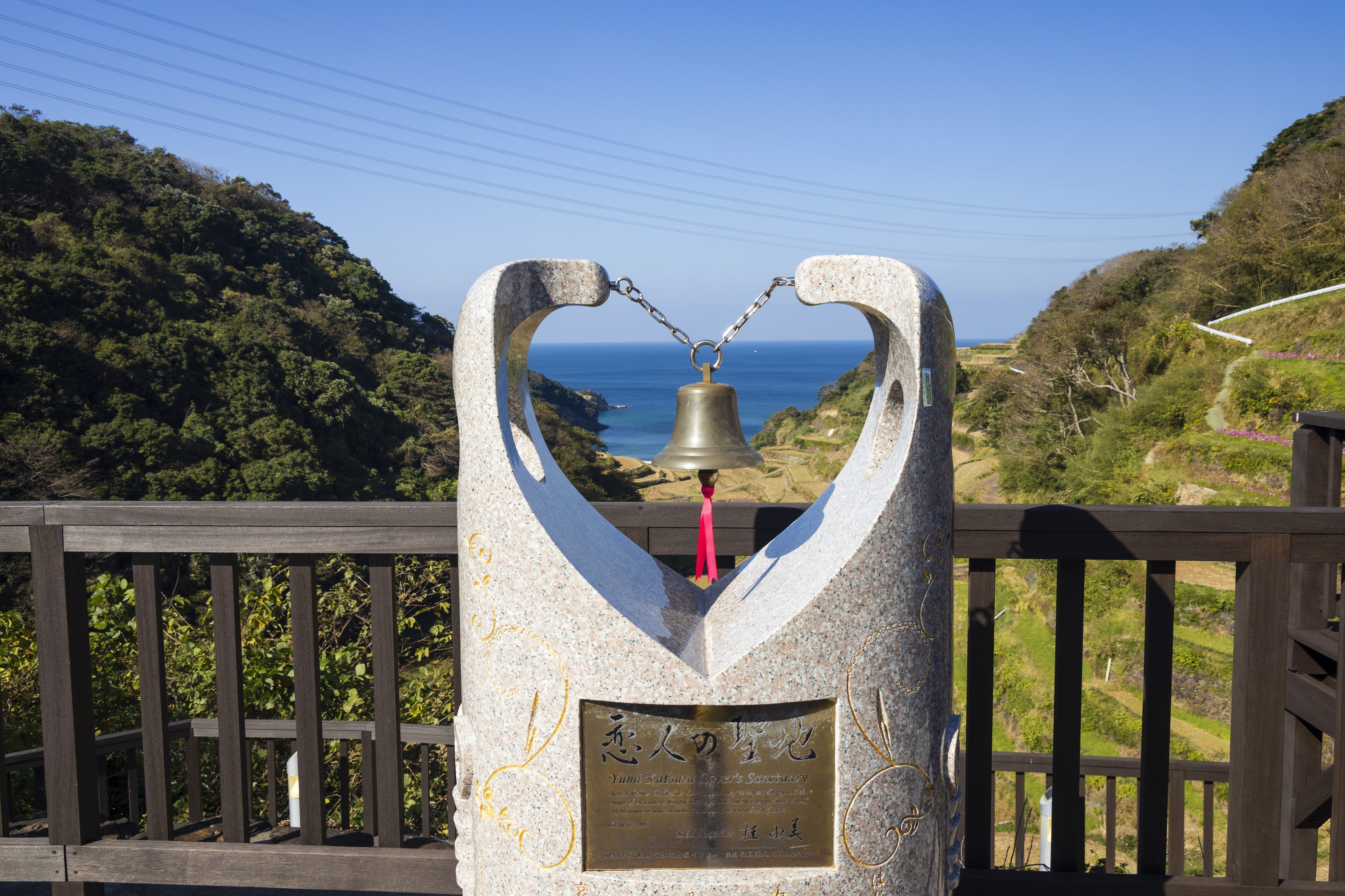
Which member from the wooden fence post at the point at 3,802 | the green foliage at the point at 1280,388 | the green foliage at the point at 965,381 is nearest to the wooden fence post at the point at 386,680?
the wooden fence post at the point at 3,802

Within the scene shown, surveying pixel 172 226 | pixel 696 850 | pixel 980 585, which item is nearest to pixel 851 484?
pixel 980 585

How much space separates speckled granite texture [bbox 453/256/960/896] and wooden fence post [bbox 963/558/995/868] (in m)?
0.26

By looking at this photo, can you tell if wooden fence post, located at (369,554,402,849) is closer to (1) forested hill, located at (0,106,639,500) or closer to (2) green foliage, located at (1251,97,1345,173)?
(1) forested hill, located at (0,106,639,500)

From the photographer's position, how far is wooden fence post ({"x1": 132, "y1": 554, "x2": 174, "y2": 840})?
2309 mm

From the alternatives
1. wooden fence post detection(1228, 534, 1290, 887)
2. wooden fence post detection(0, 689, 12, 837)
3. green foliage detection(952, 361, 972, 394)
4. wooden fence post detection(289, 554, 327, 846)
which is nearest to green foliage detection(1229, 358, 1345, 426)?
green foliage detection(952, 361, 972, 394)

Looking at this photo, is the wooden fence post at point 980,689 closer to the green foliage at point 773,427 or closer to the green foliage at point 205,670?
the green foliage at point 205,670

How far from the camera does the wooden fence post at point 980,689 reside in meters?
2.15

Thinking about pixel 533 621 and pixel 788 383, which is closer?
pixel 533 621

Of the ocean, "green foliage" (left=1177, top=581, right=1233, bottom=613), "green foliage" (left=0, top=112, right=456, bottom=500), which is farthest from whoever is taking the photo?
the ocean

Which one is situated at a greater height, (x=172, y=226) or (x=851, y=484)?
(x=172, y=226)

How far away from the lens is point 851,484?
2121 mm

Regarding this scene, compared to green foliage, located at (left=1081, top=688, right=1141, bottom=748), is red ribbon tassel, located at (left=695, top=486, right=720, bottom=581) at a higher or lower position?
higher

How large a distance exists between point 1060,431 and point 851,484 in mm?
27733

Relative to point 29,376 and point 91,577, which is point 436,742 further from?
point 29,376
